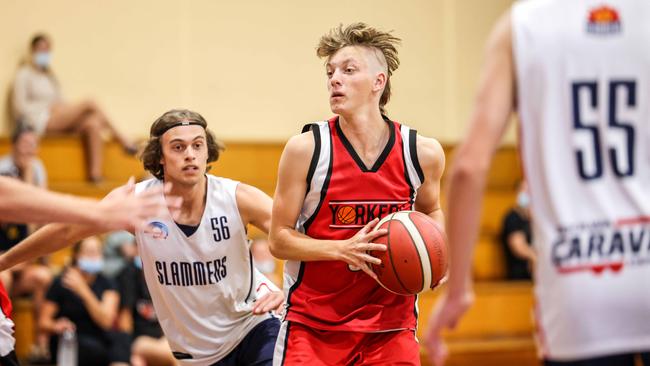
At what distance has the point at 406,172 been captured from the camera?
4301mm

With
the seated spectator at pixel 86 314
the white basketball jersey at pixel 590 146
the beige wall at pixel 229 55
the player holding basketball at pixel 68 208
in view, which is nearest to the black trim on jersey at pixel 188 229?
the player holding basketball at pixel 68 208

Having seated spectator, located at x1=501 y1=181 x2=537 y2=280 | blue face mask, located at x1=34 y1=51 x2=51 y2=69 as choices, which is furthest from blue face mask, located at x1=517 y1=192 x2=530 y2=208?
blue face mask, located at x1=34 y1=51 x2=51 y2=69

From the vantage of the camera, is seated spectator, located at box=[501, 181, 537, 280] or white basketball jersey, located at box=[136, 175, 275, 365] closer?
white basketball jersey, located at box=[136, 175, 275, 365]

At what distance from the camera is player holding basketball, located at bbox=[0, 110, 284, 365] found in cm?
467

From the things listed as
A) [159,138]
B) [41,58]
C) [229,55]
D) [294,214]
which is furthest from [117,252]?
[294,214]

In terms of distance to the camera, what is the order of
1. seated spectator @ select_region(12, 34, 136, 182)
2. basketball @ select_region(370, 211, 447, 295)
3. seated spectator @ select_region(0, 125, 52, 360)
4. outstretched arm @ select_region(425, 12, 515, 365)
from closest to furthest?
outstretched arm @ select_region(425, 12, 515, 365) → basketball @ select_region(370, 211, 447, 295) → seated spectator @ select_region(0, 125, 52, 360) → seated spectator @ select_region(12, 34, 136, 182)

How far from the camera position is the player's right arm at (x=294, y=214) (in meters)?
4.10

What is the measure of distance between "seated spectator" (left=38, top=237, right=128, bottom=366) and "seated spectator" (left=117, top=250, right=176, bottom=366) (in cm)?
10

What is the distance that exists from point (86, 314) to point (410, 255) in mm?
5256

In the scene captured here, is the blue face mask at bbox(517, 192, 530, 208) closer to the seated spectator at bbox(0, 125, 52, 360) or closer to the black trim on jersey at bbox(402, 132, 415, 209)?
the seated spectator at bbox(0, 125, 52, 360)

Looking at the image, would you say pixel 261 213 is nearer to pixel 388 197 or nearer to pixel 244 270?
pixel 244 270

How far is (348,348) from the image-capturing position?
164 inches

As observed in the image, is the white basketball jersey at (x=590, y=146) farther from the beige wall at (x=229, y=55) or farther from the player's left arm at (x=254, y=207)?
the beige wall at (x=229, y=55)

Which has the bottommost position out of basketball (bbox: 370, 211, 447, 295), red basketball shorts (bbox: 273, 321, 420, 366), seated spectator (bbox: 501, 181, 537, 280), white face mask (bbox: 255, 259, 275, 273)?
seated spectator (bbox: 501, 181, 537, 280)
